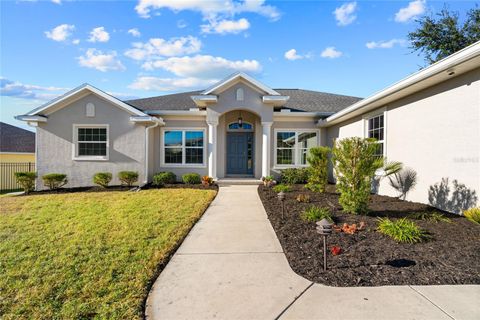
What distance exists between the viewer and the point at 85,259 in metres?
4.33

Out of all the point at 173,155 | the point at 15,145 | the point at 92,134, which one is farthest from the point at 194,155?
the point at 15,145

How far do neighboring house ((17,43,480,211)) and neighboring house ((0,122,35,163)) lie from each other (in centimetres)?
941

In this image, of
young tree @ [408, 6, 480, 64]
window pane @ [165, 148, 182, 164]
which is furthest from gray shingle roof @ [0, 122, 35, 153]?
young tree @ [408, 6, 480, 64]

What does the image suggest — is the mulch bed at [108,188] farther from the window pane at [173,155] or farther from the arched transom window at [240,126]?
the arched transom window at [240,126]

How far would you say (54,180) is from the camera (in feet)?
37.6

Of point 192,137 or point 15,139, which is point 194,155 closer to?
point 192,137

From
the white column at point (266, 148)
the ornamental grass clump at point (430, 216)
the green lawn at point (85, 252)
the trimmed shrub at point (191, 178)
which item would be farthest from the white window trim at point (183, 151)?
the ornamental grass clump at point (430, 216)

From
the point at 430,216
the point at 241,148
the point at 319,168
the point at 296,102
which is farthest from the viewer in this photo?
the point at 296,102

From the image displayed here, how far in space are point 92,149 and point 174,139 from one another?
12.5 feet

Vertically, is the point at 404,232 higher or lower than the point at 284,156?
lower

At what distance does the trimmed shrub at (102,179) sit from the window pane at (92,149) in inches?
48.3

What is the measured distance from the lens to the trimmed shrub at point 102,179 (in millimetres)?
11414

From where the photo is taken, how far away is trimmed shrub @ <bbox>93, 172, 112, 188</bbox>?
11414mm

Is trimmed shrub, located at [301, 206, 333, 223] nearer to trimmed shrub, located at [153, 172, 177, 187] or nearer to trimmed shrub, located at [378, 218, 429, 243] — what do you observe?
trimmed shrub, located at [378, 218, 429, 243]
